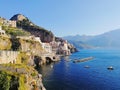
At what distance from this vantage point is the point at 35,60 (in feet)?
587

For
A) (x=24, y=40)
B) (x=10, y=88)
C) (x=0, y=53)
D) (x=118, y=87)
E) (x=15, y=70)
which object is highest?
(x=24, y=40)

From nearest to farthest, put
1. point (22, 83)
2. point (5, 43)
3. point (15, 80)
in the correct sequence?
point (15, 80)
point (22, 83)
point (5, 43)

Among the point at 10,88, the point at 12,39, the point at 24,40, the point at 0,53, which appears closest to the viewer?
the point at 10,88

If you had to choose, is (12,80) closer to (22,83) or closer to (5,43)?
(22,83)

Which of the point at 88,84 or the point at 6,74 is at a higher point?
the point at 6,74

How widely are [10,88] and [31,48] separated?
418 ft

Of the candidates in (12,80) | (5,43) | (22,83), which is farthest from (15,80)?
(5,43)

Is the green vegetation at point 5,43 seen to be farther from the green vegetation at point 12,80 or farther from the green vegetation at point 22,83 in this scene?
the green vegetation at point 22,83

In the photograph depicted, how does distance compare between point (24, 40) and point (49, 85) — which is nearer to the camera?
point (49, 85)

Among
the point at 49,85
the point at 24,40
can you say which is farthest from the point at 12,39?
the point at 49,85

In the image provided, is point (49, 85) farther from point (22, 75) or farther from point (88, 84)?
point (22, 75)

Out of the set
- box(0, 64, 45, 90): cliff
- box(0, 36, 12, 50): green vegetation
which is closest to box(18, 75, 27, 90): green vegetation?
box(0, 64, 45, 90): cliff

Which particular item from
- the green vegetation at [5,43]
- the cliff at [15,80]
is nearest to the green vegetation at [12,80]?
the cliff at [15,80]

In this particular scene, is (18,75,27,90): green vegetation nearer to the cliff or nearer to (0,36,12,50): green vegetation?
the cliff
